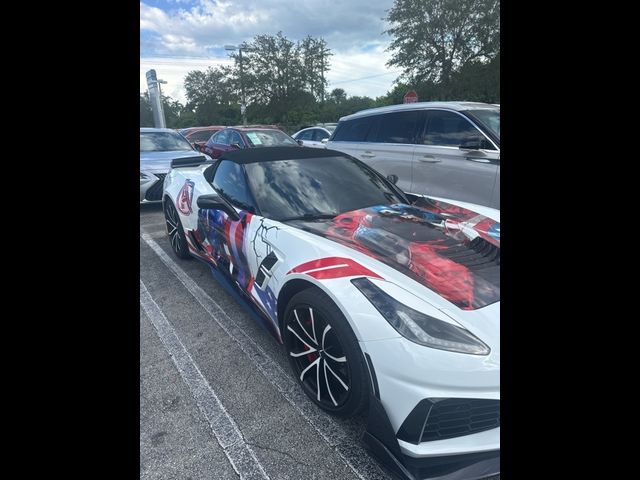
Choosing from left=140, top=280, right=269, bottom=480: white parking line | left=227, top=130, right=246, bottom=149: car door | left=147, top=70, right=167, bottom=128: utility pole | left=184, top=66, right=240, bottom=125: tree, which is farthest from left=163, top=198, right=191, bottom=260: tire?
left=184, top=66, right=240, bottom=125: tree

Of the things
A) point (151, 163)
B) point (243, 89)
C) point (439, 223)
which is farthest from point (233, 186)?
point (243, 89)

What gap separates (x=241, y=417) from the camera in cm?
181

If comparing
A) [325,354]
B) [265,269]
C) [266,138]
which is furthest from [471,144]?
[266,138]

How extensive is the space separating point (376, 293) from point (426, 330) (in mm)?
262

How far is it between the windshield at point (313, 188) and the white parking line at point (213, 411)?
113 cm

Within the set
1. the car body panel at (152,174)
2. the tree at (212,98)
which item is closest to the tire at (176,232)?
the car body panel at (152,174)

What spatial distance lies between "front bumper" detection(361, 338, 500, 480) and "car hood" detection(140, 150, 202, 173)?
6325mm

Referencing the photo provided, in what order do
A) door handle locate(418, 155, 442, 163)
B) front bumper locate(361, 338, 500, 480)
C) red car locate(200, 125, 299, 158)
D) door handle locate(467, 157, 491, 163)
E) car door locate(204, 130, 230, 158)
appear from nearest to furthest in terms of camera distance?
front bumper locate(361, 338, 500, 480), door handle locate(467, 157, 491, 163), door handle locate(418, 155, 442, 163), red car locate(200, 125, 299, 158), car door locate(204, 130, 230, 158)

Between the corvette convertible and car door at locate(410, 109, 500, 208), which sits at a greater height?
car door at locate(410, 109, 500, 208)

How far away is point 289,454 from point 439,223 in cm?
165

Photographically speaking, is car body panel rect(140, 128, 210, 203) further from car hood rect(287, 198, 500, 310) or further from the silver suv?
car hood rect(287, 198, 500, 310)

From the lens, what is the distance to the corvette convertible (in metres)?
1.32

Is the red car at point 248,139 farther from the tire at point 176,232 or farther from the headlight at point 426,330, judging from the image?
the headlight at point 426,330
